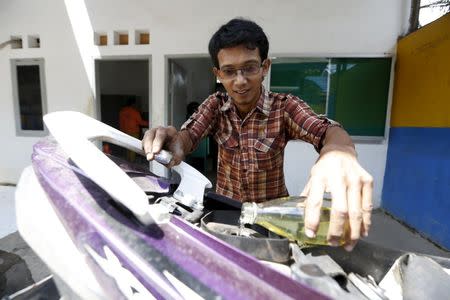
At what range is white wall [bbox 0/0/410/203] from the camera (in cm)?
363

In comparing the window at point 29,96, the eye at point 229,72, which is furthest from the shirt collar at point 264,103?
the window at point 29,96

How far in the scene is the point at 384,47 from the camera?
3625mm

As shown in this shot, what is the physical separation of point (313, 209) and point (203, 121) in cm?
87

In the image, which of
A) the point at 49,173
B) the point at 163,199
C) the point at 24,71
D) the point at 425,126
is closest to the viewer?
the point at 49,173

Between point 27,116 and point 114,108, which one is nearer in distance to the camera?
point 27,116

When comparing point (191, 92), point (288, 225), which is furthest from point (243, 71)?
point (191, 92)

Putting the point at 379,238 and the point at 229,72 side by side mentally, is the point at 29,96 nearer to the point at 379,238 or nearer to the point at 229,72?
the point at 229,72

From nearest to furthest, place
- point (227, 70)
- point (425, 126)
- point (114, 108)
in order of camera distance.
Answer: point (227, 70), point (425, 126), point (114, 108)

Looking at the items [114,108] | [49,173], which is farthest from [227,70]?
[114,108]

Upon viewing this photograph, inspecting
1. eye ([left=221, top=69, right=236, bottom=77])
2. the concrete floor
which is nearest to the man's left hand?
eye ([left=221, top=69, right=236, bottom=77])

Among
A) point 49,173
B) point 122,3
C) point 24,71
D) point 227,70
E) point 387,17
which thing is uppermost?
point 122,3

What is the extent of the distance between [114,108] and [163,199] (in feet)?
23.3

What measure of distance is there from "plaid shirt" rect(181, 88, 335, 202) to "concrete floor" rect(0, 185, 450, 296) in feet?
5.83

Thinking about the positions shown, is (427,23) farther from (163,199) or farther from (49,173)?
(49,173)
